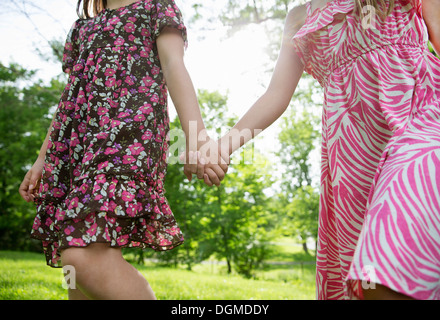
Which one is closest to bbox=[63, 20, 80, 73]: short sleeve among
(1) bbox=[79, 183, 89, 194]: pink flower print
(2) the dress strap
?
(1) bbox=[79, 183, 89, 194]: pink flower print

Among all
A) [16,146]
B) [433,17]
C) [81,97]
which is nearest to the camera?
[433,17]

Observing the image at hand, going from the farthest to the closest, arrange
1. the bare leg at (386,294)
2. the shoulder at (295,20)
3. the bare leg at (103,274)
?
the shoulder at (295,20) < the bare leg at (103,274) < the bare leg at (386,294)

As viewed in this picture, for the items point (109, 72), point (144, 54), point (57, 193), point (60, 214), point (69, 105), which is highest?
point (144, 54)

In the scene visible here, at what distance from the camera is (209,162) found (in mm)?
1532

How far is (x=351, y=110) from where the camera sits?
146 centimetres

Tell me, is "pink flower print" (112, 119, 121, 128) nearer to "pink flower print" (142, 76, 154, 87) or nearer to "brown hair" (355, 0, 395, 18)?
"pink flower print" (142, 76, 154, 87)

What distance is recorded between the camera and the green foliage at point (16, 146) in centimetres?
2025

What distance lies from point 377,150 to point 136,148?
98 cm

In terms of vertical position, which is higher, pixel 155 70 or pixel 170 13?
pixel 170 13

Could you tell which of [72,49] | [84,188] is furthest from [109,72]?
[84,188]

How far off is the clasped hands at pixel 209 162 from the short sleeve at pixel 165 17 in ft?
2.08

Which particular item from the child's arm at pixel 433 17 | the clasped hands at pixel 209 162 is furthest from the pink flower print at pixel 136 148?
the child's arm at pixel 433 17

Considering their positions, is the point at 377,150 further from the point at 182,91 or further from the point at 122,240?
the point at 122,240

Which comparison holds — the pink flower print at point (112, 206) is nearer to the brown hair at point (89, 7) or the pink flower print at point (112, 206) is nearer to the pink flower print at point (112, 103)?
the pink flower print at point (112, 103)
